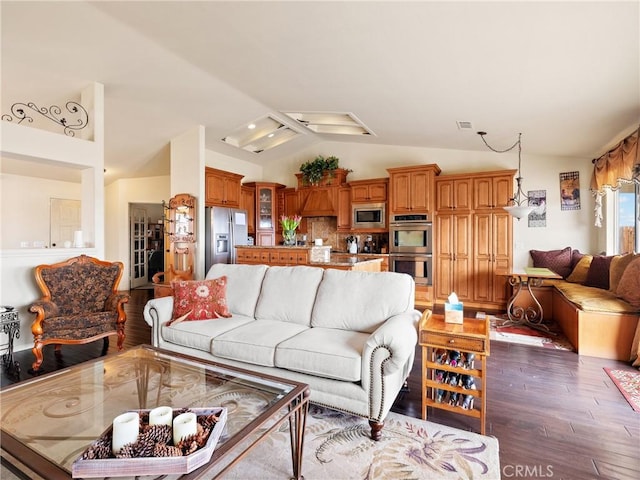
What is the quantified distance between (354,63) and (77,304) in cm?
387

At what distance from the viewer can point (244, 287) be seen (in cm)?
309

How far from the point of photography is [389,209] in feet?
19.6

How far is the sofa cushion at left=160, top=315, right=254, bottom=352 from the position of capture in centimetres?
253

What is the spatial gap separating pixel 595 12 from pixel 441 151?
4153 mm

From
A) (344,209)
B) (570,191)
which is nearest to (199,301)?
(344,209)

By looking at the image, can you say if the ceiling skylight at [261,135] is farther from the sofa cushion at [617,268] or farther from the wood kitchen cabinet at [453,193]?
the sofa cushion at [617,268]

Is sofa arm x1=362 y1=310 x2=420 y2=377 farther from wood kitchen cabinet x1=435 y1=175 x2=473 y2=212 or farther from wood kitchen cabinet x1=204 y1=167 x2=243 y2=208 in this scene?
wood kitchen cabinet x1=204 y1=167 x2=243 y2=208

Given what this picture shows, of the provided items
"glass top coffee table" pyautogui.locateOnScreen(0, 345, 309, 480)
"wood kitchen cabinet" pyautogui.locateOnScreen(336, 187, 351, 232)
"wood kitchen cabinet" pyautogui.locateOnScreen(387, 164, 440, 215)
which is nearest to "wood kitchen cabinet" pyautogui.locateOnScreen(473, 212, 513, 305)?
"wood kitchen cabinet" pyautogui.locateOnScreen(387, 164, 440, 215)

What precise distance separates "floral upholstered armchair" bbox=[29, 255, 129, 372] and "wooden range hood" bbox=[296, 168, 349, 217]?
13.0 ft

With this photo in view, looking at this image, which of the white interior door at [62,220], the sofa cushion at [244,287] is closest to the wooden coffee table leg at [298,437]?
the sofa cushion at [244,287]

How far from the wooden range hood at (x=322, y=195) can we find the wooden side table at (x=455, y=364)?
478 centimetres

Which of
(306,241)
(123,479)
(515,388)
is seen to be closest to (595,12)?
(515,388)

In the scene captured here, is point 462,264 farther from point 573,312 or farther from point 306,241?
point 306,241

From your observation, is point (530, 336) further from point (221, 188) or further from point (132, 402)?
point (221, 188)
